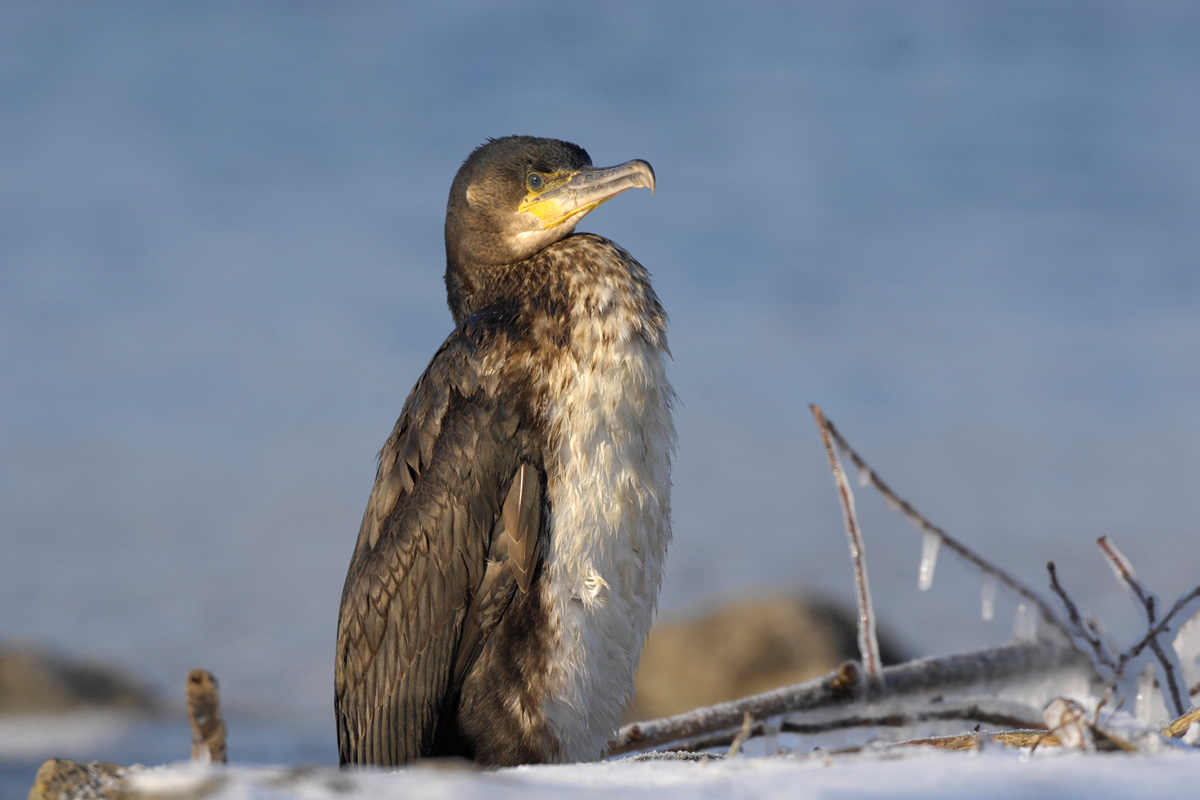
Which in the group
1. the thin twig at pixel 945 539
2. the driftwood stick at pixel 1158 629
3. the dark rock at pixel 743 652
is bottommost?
the driftwood stick at pixel 1158 629

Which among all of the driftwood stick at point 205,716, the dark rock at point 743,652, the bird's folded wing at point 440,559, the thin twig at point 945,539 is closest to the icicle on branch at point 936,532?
the thin twig at point 945,539

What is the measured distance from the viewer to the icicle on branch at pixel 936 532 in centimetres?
309

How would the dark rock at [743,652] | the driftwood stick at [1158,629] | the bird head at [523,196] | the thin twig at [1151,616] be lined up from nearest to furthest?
the driftwood stick at [1158,629], the thin twig at [1151,616], the bird head at [523,196], the dark rock at [743,652]

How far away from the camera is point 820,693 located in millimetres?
3406

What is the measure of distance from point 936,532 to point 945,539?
4 cm

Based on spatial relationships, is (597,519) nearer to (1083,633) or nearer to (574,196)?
(574,196)

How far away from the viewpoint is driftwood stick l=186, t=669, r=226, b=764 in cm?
159

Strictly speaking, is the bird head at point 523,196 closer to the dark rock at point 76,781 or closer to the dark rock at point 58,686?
the dark rock at point 76,781

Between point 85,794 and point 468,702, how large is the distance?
5.36 feet

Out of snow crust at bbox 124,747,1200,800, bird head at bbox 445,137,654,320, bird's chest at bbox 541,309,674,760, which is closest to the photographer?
snow crust at bbox 124,747,1200,800

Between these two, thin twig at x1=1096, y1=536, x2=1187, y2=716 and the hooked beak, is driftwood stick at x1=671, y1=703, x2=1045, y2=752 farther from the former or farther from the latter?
the hooked beak

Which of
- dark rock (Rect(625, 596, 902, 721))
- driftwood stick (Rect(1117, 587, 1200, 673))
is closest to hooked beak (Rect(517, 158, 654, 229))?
driftwood stick (Rect(1117, 587, 1200, 673))

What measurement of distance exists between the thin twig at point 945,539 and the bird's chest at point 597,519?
59cm

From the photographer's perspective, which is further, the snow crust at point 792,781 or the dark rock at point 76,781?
the dark rock at point 76,781
